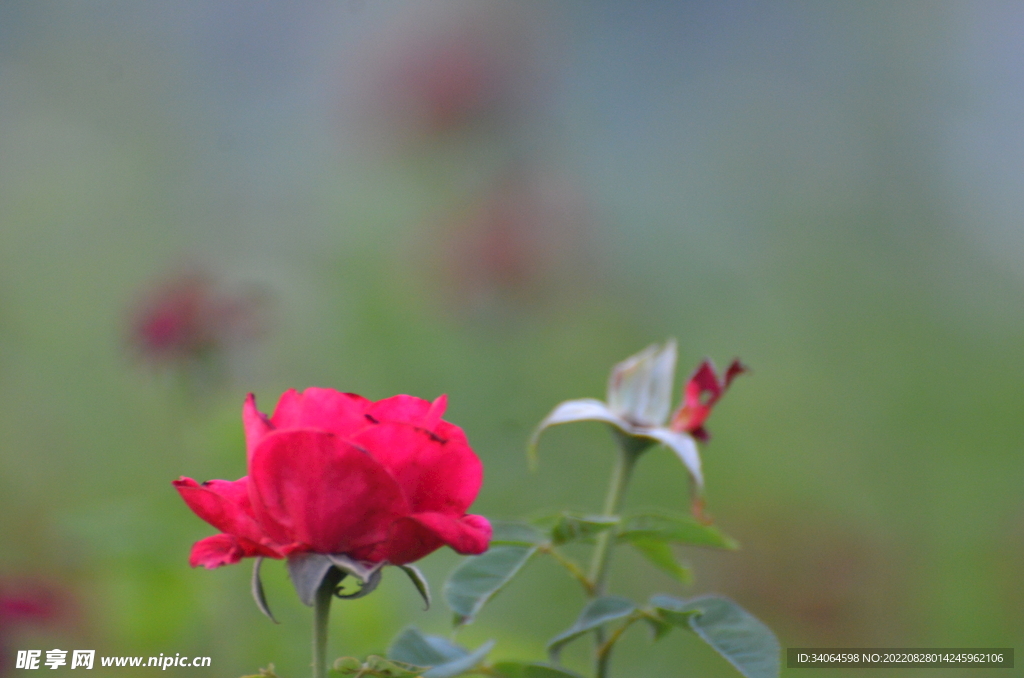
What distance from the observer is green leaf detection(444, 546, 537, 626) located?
0.30m

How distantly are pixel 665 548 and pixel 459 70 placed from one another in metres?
0.98

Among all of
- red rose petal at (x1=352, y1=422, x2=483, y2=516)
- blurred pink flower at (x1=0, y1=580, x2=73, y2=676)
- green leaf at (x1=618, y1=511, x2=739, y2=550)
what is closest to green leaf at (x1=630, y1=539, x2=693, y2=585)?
green leaf at (x1=618, y1=511, x2=739, y2=550)

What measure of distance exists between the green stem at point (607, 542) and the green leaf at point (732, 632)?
0.08 ft

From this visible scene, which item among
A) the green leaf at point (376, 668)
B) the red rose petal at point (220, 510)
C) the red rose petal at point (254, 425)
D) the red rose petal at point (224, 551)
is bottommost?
the green leaf at point (376, 668)

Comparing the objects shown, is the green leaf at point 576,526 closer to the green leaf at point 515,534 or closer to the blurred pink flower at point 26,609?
the green leaf at point 515,534

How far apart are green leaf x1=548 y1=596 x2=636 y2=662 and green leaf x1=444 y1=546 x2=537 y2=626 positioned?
3 centimetres

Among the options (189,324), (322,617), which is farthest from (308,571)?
(189,324)

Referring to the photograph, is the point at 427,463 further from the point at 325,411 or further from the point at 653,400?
the point at 653,400

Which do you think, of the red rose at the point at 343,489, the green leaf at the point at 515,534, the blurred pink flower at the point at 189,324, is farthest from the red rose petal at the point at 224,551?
the blurred pink flower at the point at 189,324

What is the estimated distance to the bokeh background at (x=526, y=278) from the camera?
775 mm

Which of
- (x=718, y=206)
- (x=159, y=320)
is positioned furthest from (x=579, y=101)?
(x=159, y=320)

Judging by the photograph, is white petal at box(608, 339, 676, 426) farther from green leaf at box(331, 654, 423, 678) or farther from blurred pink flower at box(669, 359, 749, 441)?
green leaf at box(331, 654, 423, 678)

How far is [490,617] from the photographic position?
93 centimetres

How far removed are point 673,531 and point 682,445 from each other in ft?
0.11
